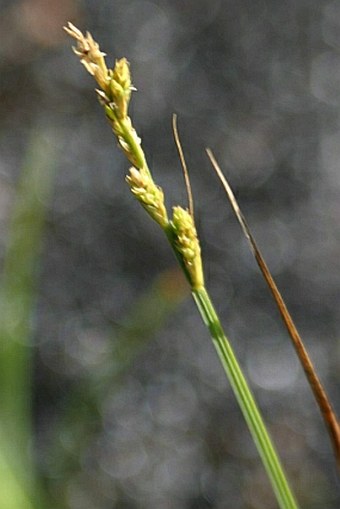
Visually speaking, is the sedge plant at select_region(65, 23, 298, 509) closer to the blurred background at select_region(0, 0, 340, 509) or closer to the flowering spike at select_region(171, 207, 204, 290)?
the flowering spike at select_region(171, 207, 204, 290)

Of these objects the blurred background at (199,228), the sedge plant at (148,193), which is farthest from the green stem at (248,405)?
the blurred background at (199,228)

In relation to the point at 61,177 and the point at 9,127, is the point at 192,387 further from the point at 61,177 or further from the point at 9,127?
the point at 9,127

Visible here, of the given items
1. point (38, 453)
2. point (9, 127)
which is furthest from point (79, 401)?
point (9, 127)

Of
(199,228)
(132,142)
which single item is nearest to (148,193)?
(132,142)

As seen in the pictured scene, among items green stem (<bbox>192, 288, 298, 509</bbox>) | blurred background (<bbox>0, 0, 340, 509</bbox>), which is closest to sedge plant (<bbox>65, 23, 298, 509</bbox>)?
green stem (<bbox>192, 288, 298, 509</bbox>)

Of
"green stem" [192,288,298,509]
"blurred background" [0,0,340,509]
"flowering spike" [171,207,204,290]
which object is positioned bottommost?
"blurred background" [0,0,340,509]

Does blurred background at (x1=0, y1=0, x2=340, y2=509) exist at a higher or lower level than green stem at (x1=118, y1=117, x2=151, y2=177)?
lower

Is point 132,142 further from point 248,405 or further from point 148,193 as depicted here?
point 248,405

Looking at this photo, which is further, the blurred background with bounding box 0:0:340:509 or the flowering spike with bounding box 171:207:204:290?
the blurred background with bounding box 0:0:340:509

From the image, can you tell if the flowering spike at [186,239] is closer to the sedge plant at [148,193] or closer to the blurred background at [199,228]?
→ the sedge plant at [148,193]
